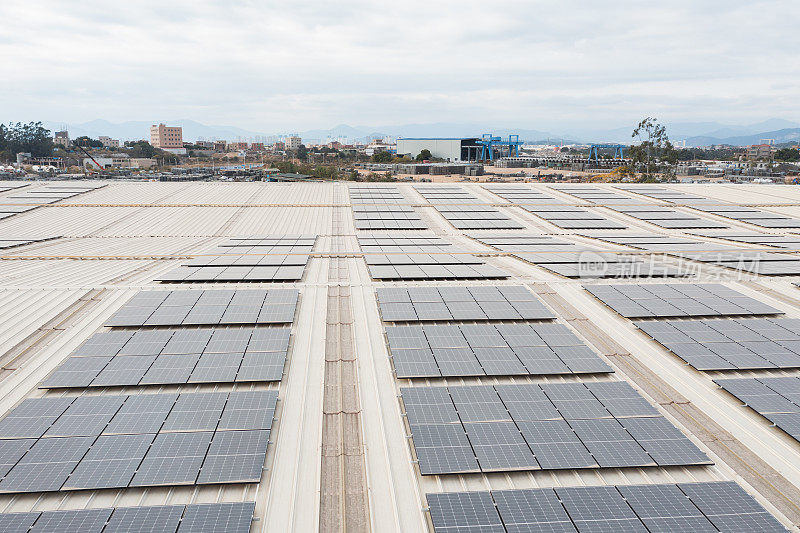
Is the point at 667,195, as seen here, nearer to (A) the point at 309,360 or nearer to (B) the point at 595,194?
(B) the point at 595,194

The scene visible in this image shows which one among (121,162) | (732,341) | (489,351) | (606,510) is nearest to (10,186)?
(489,351)

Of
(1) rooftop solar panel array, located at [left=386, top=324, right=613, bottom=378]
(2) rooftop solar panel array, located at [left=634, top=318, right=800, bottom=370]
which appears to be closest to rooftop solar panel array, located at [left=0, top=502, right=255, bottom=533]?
(1) rooftop solar panel array, located at [left=386, top=324, right=613, bottom=378]

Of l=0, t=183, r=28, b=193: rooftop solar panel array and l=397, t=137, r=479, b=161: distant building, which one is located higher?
l=397, t=137, r=479, b=161: distant building

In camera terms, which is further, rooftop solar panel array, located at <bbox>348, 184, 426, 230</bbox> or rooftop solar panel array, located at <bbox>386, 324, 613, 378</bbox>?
rooftop solar panel array, located at <bbox>348, 184, 426, 230</bbox>

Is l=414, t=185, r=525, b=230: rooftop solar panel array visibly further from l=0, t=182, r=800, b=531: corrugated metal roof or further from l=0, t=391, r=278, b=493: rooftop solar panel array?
l=0, t=391, r=278, b=493: rooftop solar panel array

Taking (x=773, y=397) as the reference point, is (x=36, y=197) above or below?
above

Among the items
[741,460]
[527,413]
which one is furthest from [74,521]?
[741,460]

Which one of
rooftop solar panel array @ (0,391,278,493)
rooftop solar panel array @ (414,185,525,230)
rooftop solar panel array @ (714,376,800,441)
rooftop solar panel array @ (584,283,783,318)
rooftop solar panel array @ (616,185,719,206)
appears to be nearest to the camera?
rooftop solar panel array @ (0,391,278,493)

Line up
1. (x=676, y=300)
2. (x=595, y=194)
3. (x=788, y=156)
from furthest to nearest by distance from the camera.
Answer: (x=788, y=156) < (x=595, y=194) < (x=676, y=300)
